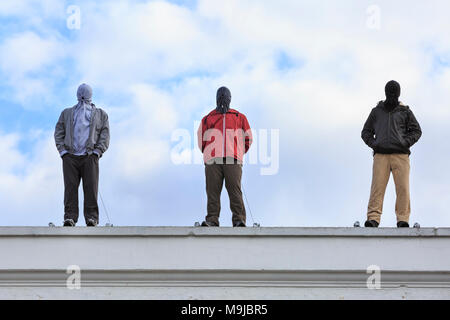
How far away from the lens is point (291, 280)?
1088 cm

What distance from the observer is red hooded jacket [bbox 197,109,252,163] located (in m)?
11.9

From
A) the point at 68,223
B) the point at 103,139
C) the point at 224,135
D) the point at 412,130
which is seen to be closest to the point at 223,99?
the point at 224,135

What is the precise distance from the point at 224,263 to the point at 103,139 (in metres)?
2.32

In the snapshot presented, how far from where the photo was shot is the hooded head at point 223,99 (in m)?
12.2

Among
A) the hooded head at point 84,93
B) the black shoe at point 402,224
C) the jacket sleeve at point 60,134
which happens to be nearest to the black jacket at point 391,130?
the black shoe at point 402,224

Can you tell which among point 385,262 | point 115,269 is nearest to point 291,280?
point 385,262

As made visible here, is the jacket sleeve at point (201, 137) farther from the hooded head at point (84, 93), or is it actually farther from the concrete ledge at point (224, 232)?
the concrete ledge at point (224, 232)

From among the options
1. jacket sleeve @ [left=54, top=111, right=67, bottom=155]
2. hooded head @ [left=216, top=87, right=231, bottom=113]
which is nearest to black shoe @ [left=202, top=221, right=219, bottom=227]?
hooded head @ [left=216, top=87, right=231, bottom=113]

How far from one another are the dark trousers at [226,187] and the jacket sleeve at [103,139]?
1.22 m

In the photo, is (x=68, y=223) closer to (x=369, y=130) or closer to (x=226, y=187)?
(x=226, y=187)
